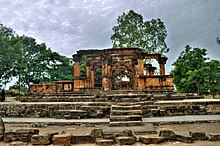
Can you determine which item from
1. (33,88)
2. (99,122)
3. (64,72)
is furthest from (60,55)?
(99,122)

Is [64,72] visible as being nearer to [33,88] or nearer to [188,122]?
[33,88]

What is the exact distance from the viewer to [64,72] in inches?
1567

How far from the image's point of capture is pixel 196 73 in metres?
27.4

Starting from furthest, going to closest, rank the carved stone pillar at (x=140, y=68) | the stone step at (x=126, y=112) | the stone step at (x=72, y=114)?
the carved stone pillar at (x=140, y=68)
the stone step at (x=72, y=114)
the stone step at (x=126, y=112)

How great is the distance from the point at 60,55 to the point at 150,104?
30.9m

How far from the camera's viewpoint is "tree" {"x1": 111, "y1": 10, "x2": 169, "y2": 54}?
31109mm

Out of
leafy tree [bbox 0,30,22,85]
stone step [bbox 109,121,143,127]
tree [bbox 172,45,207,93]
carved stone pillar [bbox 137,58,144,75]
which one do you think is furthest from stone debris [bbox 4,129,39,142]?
tree [bbox 172,45,207,93]

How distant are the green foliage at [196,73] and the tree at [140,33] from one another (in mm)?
3185

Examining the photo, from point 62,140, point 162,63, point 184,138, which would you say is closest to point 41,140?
point 62,140

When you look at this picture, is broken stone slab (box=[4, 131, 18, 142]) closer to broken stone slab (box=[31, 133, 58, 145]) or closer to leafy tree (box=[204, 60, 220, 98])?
broken stone slab (box=[31, 133, 58, 145])

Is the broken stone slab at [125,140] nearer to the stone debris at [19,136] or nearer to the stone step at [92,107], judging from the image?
the stone debris at [19,136]

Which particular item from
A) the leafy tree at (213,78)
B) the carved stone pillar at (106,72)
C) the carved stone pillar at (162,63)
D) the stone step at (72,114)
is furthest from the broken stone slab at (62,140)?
the leafy tree at (213,78)

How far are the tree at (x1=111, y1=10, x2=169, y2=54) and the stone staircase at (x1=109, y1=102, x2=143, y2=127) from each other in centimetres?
2146

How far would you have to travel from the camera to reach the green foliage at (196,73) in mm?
27047
